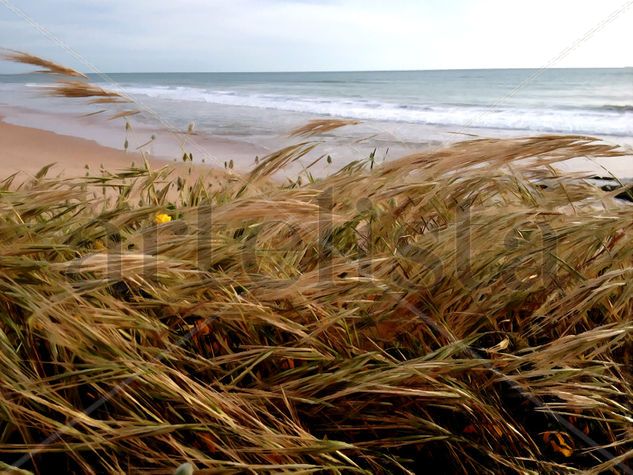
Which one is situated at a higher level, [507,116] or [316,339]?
[507,116]

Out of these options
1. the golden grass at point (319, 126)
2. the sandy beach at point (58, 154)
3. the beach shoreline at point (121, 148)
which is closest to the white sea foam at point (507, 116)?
the beach shoreline at point (121, 148)

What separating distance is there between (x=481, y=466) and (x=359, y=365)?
0.29m

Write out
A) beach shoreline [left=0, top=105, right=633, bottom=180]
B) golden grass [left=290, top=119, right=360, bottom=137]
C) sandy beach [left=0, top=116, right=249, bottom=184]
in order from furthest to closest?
sandy beach [left=0, top=116, right=249, bottom=184], beach shoreline [left=0, top=105, right=633, bottom=180], golden grass [left=290, top=119, right=360, bottom=137]

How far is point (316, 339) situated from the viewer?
1074 mm

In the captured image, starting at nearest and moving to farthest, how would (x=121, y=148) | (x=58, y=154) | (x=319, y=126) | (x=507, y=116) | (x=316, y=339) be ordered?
(x=316, y=339) → (x=319, y=126) → (x=58, y=154) → (x=121, y=148) → (x=507, y=116)

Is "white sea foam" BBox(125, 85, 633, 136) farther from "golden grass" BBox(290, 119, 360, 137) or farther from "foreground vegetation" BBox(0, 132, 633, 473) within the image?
"foreground vegetation" BBox(0, 132, 633, 473)

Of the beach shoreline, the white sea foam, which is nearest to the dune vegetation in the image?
the beach shoreline

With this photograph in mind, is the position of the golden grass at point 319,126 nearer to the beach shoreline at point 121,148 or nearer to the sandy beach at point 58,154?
the beach shoreline at point 121,148

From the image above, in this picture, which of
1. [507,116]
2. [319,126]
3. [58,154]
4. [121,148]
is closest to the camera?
[319,126]

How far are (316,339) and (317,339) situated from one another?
0.09ft

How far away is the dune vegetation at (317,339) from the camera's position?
961mm

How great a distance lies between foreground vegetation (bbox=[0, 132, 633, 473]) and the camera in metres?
0.96

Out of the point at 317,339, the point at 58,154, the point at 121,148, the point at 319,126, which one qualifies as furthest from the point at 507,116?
the point at 317,339

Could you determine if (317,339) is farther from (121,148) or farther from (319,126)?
(121,148)
